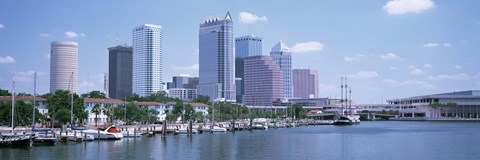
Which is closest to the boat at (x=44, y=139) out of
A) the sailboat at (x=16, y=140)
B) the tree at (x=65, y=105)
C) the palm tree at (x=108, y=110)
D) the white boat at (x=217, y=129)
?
the sailboat at (x=16, y=140)

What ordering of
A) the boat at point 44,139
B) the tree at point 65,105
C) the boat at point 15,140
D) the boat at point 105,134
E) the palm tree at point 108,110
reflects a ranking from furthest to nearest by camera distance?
the palm tree at point 108,110 < the tree at point 65,105 < the boat at point 105,134 < the boat at point 44,139 < the boat at point 15,140

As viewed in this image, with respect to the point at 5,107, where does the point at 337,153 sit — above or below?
below

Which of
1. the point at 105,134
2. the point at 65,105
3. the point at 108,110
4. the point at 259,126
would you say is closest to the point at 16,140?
the point at 105,134

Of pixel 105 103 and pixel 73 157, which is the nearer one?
pixel 73 157

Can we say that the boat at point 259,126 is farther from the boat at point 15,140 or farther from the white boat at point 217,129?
the boat at point 15,140

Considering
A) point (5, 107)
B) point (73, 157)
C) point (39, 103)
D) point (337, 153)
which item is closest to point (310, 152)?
point (337, 153)

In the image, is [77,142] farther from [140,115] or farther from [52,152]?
[140,115]

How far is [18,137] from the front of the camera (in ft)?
273

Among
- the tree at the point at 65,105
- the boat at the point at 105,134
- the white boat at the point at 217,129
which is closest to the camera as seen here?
the boat at the point at 105,134

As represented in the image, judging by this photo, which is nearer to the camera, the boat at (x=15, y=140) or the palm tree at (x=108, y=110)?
the boat at (x=15, y=140)

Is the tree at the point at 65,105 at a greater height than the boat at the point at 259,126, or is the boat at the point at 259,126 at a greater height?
the tree at the point at 65,105

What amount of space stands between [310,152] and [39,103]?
7487 cm

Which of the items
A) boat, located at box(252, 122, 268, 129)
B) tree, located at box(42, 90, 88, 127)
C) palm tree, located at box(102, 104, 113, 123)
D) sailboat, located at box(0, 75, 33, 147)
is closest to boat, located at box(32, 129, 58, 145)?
sailboat, located at box(0, 75, 33, 147)

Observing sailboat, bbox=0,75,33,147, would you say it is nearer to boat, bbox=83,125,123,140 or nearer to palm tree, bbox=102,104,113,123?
boat, bbox=83,125,123,140
